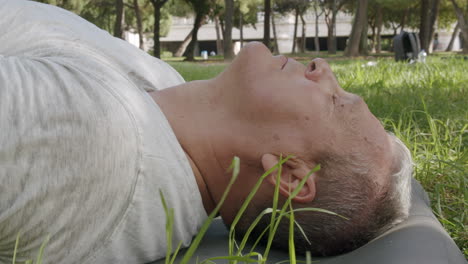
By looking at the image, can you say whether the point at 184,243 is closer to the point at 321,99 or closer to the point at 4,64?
the point at 321,99

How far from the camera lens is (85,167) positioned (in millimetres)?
1537

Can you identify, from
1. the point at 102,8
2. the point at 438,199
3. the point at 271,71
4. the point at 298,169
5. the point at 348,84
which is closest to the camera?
the point at 298,169

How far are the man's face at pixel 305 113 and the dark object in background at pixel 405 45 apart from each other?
1046cm

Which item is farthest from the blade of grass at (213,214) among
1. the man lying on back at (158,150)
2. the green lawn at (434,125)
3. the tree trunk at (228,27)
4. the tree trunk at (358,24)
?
the tree trunk at (228,27)

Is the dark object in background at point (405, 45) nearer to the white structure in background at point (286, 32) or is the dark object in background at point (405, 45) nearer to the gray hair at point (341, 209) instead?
the gray hair at point (341, 209)

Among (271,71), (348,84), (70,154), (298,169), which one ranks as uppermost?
(271,71)

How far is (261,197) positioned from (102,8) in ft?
136

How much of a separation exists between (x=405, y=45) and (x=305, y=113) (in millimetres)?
11865

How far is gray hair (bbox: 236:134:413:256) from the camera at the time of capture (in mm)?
1795

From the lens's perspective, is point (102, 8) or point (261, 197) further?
point (102, 8)

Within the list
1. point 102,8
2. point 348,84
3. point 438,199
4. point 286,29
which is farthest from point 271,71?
point 286,29

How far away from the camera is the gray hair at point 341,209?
1.79 m

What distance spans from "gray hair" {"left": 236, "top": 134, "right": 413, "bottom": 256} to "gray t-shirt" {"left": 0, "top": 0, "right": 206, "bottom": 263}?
342 millimetres

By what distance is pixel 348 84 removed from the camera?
5242 millimetres
